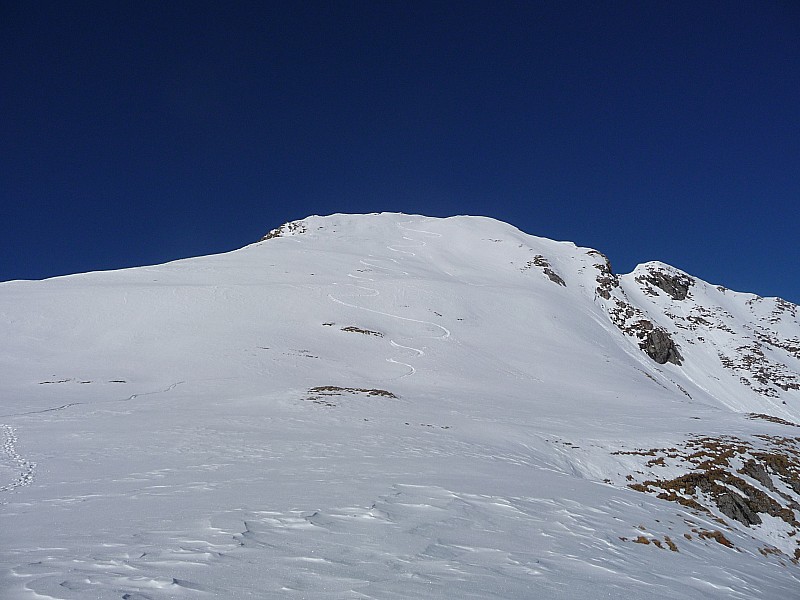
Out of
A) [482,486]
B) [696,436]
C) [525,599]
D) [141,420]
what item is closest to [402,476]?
[482,486]

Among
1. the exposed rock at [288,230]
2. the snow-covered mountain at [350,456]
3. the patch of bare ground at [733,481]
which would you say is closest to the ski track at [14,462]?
the snow-covered mountain at [350,456]

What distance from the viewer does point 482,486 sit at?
33.7ft

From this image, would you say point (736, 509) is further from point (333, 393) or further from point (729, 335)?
point (729, 335)

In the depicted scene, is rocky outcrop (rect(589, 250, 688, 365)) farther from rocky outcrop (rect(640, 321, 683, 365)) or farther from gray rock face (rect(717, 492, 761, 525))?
gray rock face (rect(717, 492, 761, 525))

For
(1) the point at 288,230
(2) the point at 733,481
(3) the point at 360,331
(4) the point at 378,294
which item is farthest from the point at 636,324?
(1) the point at 288,230

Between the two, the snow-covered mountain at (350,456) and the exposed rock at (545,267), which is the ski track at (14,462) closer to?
the snow-covered mountain at (350,456)

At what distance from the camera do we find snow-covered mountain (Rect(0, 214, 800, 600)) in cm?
561

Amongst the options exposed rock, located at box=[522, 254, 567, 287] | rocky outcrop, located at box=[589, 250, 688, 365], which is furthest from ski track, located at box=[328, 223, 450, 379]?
rocky outcrop, located at box=[589, 250, 688, 365]

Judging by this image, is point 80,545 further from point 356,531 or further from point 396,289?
point 396,289

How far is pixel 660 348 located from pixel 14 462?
71.0 m

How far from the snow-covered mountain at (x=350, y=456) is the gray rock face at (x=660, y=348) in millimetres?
13228

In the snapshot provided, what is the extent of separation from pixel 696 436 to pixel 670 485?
7.12m

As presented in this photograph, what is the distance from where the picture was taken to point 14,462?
35.3 ft

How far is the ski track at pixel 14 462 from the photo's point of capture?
897 centimetres
